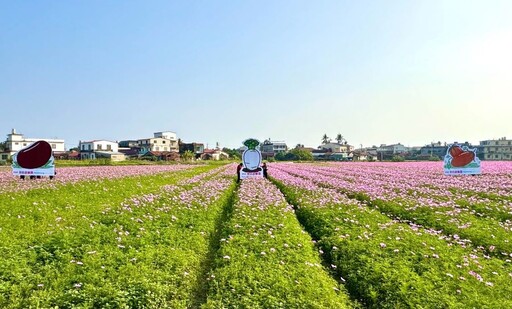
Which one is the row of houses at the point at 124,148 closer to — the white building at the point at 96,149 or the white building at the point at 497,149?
the white building at the point at 96,149

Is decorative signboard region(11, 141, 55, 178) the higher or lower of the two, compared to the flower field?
higher

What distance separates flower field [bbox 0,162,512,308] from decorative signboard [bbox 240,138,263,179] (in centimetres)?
1109

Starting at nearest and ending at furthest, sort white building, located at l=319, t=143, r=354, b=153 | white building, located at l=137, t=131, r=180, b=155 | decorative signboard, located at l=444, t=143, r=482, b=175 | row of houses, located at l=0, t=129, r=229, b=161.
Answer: decorative signboard, located at l=444, t=143, r=482, b=175 < row of houses, located at l=0, t=129, r=229, b=161 < white building, located at l=137, t=131, r=180, b=155 < white building, located at l=319, t=143, r=354, b=153

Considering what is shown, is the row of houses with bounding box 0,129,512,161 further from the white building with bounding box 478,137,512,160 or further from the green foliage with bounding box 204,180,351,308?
the green foliage with bounding box 204,180,351,308

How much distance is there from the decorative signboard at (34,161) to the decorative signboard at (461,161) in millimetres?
29677

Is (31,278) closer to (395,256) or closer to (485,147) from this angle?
(395,256)

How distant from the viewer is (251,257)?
749 cm

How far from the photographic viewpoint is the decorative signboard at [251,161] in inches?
947

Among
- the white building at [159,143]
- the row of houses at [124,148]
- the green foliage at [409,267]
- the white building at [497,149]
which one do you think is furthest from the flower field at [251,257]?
the white building at [497,149]

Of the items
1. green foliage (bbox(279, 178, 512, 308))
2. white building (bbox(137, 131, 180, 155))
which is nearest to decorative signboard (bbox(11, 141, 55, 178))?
green foliage (bbox(279, 178, 512, 308))

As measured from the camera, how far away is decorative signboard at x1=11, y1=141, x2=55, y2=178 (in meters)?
22.3

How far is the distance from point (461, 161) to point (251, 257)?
88.9 feet

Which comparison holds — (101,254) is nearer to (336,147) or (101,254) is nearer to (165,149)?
(165,149)

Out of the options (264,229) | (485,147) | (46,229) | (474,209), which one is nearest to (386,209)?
(474,209)
